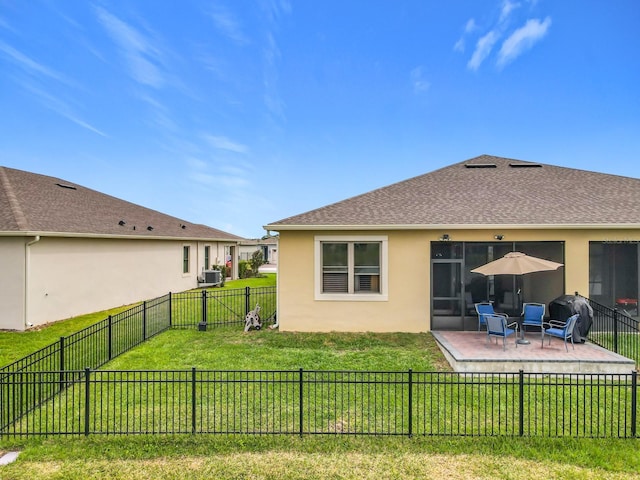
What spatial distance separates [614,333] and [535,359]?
3.05 metres

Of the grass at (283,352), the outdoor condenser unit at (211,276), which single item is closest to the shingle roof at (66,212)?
the outdoor condenser unit at (211,276)

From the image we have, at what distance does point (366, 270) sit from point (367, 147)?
→ 1900cm

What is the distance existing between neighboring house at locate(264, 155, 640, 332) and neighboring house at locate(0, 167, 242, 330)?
8.73 metres

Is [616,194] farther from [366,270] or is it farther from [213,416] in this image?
[213,416]

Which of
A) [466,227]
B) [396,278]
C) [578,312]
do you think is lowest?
[578,312]

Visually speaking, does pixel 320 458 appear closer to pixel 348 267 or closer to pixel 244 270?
pixel 348 267

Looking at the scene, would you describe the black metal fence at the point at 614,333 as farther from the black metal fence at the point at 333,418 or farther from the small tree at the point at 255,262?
the small tree at the point at 255,262

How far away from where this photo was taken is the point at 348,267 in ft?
35.9

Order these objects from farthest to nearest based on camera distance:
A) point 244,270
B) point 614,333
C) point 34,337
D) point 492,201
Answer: point 244,270, point 492,201, point 34,337, point 614,333

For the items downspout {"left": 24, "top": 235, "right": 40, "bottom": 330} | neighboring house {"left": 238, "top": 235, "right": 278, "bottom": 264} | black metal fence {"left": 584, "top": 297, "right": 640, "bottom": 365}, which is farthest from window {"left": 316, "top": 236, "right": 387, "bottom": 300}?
neighboring house {"left": 238, "top": 235, "right": 278, "bottom": 264}

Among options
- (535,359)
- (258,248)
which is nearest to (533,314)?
(535,359)

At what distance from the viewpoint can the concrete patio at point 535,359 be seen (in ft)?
24.4

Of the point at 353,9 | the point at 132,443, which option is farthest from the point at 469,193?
the point at 132,443

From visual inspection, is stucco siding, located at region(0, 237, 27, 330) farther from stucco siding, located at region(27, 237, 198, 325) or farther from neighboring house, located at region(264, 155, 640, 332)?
neighboring house, located at region(264, 155, 640, 332)
